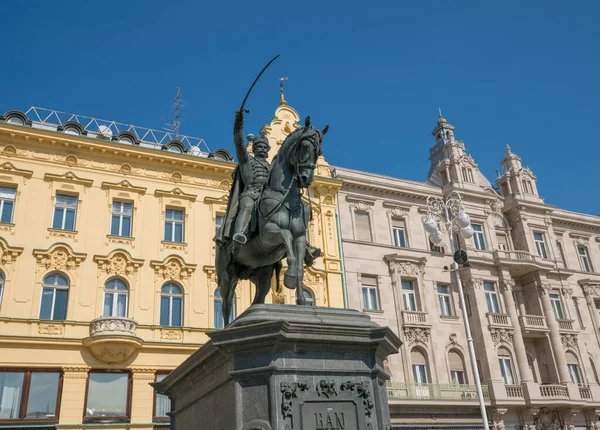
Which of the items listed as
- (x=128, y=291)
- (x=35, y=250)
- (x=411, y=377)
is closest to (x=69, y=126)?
(x=35, y=250)

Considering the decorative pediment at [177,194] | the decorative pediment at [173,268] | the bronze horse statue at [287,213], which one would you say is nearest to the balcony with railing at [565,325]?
the decorative pediment at [173,268]

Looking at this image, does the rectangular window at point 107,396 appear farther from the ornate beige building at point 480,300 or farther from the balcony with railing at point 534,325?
the balcony with railing at point 534,325

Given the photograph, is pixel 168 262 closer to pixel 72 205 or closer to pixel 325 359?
pixel 72 205

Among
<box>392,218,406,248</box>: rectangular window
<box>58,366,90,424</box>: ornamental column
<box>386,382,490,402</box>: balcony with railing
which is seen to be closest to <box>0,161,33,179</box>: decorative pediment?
<box>58,366,90,424</box>: ornamental column

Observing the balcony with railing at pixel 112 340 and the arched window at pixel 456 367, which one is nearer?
the balcony with railing at pixel 112 340

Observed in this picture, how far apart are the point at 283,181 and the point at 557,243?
3629cm

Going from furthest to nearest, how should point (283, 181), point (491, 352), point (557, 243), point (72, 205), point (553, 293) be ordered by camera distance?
1. point (557, 243)
2. point (553, 293)
3. point (491, 352)
4. point (72, 205)
5. point (283, 181)

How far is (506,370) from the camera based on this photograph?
3250 centimetres

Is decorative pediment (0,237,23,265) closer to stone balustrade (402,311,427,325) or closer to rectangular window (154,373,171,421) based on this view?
rectangular window (154,373,171,421)

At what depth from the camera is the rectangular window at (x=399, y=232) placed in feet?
112

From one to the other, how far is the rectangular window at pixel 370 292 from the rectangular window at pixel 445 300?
4.15 metres

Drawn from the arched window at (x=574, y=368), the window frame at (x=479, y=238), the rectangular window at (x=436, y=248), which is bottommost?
the arched window at (x=574, y=368)

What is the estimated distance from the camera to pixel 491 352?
32031mm

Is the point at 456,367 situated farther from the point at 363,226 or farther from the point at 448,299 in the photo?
the point at 363,226
